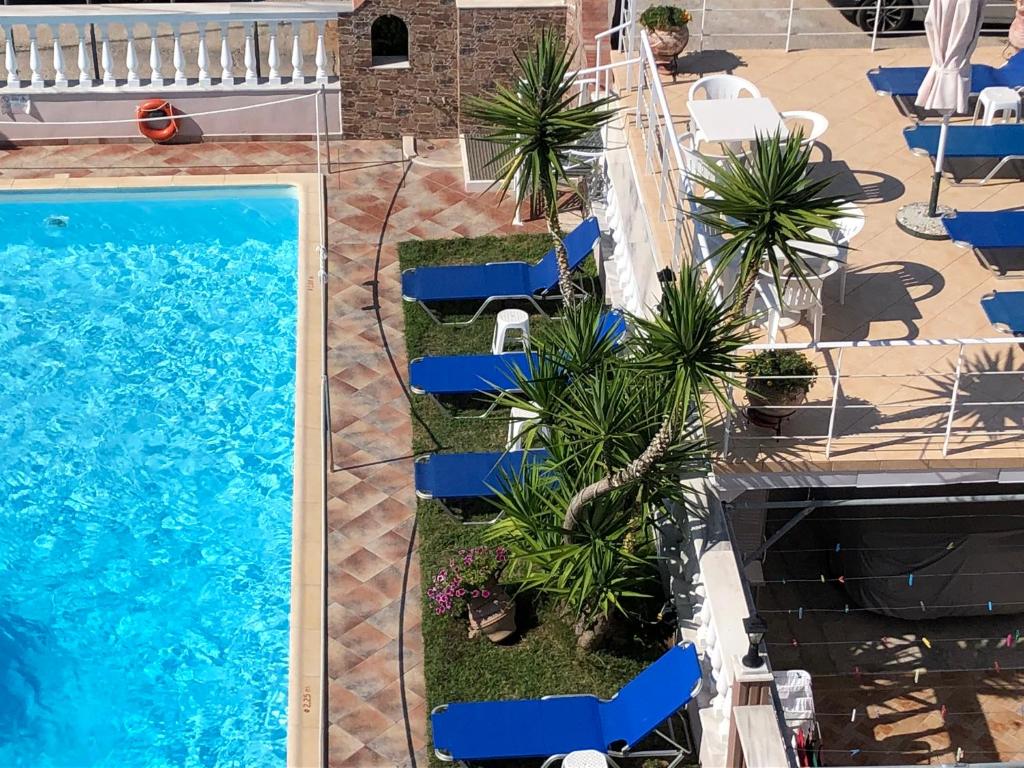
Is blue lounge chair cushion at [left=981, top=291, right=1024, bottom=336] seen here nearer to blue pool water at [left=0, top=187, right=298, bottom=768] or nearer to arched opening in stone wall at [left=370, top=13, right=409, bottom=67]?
blue pool water at [left=0, top=187, right=298, bottom=768]

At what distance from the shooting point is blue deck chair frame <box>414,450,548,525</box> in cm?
1562

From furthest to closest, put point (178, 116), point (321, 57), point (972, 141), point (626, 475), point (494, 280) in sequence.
A: 1. point (178, 116)
2. point (321, 57)
3. point (494, 280)
4. point (972, 141)
5. point (626, 475)

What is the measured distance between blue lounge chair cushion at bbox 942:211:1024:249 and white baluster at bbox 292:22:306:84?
938cm

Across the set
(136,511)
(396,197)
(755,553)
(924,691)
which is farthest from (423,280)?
(924,691)

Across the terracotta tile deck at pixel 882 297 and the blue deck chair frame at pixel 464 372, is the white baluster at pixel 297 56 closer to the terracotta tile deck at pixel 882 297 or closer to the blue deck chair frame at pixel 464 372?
the terracotta tile deck at pixel 882 297

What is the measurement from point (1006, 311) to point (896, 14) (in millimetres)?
9201

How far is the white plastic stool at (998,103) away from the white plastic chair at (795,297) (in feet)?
12.3

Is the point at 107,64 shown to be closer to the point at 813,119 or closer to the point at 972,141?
the point at 813,119

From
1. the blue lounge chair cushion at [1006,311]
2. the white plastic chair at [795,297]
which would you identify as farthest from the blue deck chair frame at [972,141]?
the white plastic chair at [795,297]

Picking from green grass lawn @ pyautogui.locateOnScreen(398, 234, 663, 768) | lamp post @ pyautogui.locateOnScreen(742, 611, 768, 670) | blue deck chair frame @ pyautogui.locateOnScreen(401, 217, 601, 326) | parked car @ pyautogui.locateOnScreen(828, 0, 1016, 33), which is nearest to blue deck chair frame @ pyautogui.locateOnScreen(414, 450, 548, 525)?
green grass lawn @ pyautogui.locateOnScreen(398, 234, 663, 768)

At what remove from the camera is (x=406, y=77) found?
21.5 meters

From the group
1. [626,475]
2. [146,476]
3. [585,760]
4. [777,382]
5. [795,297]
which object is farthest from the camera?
[146,476]

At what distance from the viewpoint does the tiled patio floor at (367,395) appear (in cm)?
1413

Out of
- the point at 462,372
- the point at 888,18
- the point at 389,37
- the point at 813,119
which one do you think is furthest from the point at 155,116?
the point at 888,18
